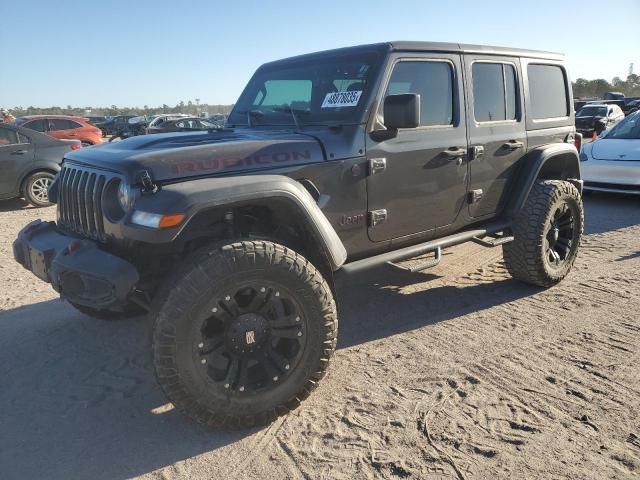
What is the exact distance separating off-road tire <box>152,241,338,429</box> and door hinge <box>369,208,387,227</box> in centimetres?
70

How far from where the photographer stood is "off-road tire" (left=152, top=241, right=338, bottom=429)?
7.88 feet

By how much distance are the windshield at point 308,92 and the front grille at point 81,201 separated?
1.31 metres

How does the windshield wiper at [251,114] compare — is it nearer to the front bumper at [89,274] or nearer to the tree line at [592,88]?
the front bumper at [89,274]

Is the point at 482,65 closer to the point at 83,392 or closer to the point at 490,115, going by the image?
the point at 490,115

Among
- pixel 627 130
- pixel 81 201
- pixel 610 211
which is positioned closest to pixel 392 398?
pixel 81 201

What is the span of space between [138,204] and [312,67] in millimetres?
1800

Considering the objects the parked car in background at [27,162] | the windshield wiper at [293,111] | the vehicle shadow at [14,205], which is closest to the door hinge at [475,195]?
the windshield wiper at [293,111]

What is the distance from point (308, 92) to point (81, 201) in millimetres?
1650

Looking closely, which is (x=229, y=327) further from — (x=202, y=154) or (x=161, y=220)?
(x=202, y=154)

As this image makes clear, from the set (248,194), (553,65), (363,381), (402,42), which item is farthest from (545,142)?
(248,194)

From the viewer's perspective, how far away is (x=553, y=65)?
4.66 meters

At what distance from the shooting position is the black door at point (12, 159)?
27.4 feet

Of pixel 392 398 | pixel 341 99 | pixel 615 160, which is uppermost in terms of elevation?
pixel 341 99

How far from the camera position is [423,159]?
3.45 m
